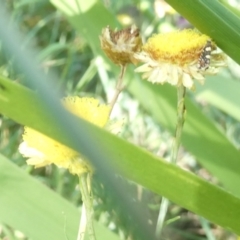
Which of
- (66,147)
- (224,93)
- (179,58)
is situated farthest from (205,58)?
(224,93)

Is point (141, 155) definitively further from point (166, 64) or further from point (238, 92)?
point (238, 92)

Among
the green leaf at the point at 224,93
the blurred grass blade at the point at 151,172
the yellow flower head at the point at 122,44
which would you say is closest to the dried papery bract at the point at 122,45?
the yellow flower head at the point at 122,44

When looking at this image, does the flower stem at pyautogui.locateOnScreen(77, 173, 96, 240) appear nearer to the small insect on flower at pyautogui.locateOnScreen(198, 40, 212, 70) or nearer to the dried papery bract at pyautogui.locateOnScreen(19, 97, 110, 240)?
the dried papery bract at pyautogui.locateOnScreen(19, 97, 110, 240)

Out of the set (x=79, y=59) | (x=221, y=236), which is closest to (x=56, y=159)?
(x=221, y=236)

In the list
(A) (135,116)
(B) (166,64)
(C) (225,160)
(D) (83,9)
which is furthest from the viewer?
(A) (135,116)

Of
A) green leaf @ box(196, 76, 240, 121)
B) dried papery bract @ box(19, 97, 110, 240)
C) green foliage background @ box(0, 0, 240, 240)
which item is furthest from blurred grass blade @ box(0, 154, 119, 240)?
green leaf @ box(196, 76, 240, 121)

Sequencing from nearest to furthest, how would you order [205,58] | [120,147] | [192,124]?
1. [120,147]
2. [205,58]
3. [192,124]

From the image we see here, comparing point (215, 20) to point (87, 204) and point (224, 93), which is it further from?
point (224, 93)
